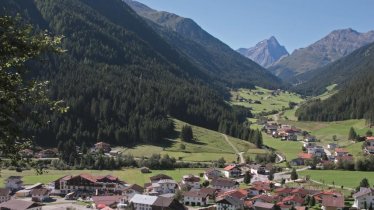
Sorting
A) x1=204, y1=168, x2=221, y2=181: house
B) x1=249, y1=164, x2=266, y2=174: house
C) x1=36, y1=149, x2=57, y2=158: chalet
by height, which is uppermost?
x1=36, y1=149, x2=57, y2=158: chalet

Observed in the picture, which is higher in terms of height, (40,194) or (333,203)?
(333,203)

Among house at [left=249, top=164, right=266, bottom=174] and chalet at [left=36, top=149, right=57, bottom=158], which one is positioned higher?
chalet at [left=36, top=149, right=57, bottom=158]

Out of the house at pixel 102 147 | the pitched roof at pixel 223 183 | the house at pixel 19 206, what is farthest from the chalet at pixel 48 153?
the house at pixel 19 206

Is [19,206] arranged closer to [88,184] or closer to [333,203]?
[88,184]

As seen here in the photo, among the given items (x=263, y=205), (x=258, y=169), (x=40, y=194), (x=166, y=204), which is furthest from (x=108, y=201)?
(x=258, y=169)

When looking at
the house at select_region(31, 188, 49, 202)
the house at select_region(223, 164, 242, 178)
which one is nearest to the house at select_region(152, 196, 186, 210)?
the house at select_region(31, 188, 49, 202)

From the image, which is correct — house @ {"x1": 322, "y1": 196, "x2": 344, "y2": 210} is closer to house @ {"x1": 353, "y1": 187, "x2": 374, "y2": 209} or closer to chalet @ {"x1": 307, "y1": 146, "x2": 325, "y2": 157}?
house @ {"x1": 353, "y1": 187, "x2": 374, "y2": 209}

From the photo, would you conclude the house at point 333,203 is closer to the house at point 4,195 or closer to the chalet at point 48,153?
the house at point 4,195
